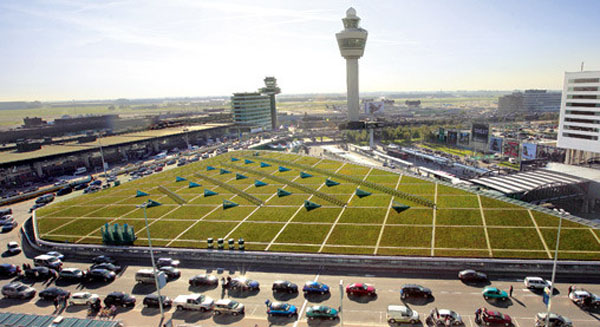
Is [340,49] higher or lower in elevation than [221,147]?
higher

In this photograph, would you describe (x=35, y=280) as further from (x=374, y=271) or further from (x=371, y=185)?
(x=371, y=185)

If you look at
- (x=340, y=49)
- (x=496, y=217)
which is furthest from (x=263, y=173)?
(x=340, y=49)

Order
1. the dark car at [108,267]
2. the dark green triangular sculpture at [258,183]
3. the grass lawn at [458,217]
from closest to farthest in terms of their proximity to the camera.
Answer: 1. the dark car at [108,267]
2. the grass lawn at [458,217]
3. the dark green triangular sculpture at [258,183]

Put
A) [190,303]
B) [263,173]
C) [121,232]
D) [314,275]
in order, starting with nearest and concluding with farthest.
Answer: [190,303] < [314,275] < [121,232] < [263,173]

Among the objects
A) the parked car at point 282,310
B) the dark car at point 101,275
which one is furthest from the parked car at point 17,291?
the parked car at point 282,310

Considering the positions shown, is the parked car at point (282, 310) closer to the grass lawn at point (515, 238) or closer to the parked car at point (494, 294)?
the parked car at point (494, 294)

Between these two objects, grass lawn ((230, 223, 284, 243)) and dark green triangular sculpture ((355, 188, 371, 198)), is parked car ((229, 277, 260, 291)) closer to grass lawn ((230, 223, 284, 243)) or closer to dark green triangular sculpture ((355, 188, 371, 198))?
grass lawn ((230, 223, 284, 243))
